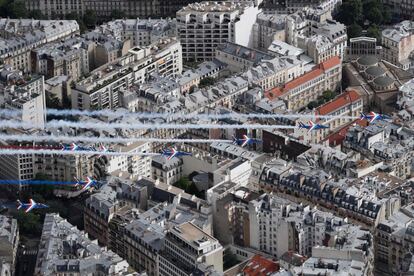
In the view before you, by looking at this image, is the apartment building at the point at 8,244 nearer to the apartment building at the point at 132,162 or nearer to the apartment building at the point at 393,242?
A: the apartment building at the point at 132,162

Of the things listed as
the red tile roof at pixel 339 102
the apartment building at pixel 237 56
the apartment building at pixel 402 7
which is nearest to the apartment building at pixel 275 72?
the apartment building at pixel 237 56

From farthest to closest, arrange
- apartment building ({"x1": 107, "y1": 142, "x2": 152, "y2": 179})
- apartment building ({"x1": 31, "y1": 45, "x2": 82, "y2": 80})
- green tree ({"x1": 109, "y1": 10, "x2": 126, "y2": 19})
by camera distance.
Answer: green tree ({"x1": 109, "y1": 10, "x2": 126, "y2": 19})
apartment building ({"x1": 31, "y1": 45, "x2": 82, "y2": 80})
apartment building ({"x1": 107, "y1": 142, "x2": 152, "y2": 179})

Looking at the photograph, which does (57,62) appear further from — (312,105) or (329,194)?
(329,194)

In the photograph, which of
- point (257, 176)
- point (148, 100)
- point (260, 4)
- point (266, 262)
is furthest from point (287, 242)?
point (260, 4)

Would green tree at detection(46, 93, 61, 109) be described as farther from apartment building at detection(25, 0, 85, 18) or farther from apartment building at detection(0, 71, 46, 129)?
apartment building at detection(25, 0, 85, 18)

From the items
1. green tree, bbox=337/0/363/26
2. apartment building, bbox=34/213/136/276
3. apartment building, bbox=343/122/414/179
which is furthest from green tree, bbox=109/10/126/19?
apartment building, bbox=34/213/136/276

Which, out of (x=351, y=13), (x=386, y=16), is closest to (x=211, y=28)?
(x=351, y=13)
